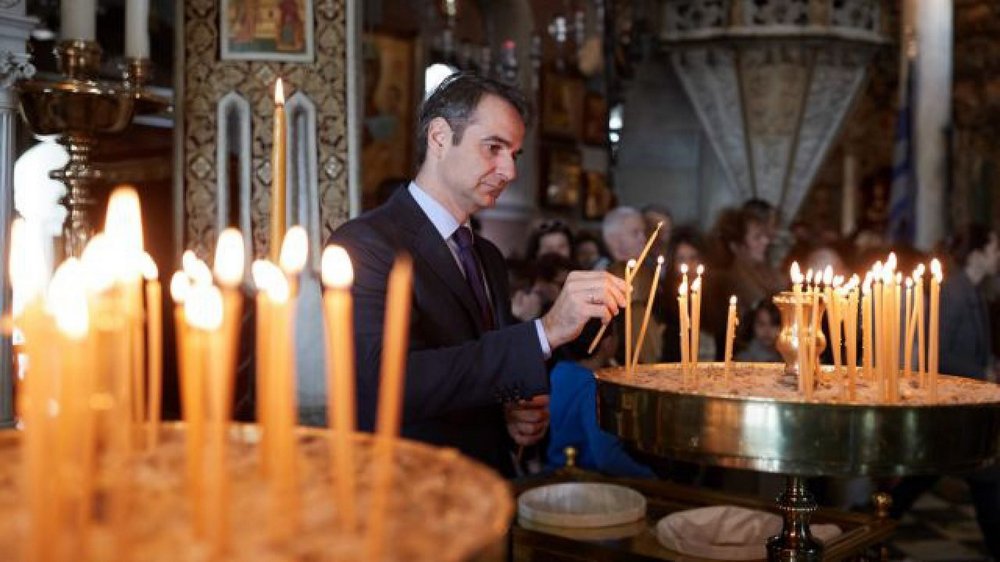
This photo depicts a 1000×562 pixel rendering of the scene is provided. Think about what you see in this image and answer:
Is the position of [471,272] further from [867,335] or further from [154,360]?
[154,360]

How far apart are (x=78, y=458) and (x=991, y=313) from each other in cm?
649

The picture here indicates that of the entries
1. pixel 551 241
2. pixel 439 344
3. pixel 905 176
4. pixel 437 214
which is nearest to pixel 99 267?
pixel 439 344

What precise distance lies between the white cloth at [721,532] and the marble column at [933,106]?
697 centimetres

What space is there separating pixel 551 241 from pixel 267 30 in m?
1.82

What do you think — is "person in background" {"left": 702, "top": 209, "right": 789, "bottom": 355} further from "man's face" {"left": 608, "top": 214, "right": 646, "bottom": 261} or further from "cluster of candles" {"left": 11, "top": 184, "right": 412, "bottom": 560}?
"cluster of candles" {"left": 11, "top": 184, "right": 412, "bottom": 560}

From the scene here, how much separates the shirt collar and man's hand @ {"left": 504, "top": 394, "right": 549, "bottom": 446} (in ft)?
1.20

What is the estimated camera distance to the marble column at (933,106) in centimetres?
909

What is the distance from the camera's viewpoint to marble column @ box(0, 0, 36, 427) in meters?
A: 2.88

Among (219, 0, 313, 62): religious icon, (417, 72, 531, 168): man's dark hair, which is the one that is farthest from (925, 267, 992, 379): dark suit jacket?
(417, 72, 531, 168): man's dark hair

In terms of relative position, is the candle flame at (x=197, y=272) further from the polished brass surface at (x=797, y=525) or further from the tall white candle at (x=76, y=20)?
the tall white candle at (x=76, y=20)

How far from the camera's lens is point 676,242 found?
5.28 metres

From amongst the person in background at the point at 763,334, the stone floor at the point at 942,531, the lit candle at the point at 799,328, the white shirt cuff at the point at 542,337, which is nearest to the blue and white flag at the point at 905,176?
the stone floor at the point at 942,531

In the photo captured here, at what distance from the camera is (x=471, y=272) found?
2340mm

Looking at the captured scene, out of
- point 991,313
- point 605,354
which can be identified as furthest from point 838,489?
point 991,313
